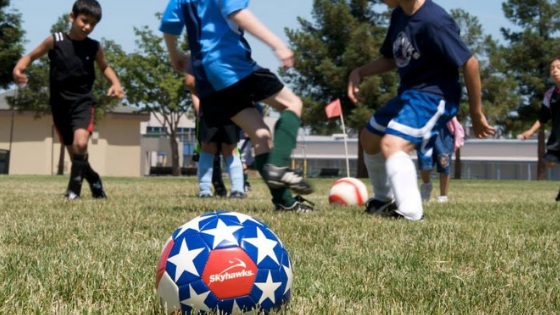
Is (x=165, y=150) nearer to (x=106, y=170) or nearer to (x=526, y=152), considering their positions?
(x=106, y=170)

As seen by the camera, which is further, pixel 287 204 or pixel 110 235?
pixel 287 204

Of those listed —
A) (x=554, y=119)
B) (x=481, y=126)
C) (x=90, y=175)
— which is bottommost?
(x=90, y=175)

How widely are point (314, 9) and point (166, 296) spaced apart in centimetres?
4191

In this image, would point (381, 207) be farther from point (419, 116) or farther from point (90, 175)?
point (90, 175)

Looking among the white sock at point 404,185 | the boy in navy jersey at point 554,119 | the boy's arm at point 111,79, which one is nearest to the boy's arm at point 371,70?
the white sock at point 404,185

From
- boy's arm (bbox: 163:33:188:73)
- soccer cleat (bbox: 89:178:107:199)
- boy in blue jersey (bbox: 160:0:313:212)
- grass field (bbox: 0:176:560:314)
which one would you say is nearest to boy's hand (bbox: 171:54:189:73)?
boy's arm (bbox: 163:33:188:73)

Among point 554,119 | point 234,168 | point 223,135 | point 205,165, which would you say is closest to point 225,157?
point 234,168

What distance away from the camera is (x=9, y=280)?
104 inches

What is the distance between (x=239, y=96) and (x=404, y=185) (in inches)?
54.3

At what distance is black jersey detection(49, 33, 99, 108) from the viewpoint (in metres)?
7.50

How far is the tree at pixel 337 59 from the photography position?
3988cm

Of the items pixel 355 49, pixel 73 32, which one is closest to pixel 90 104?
pixel 73 32

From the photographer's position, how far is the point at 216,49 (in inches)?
201

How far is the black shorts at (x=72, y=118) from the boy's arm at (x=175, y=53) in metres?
1.99
